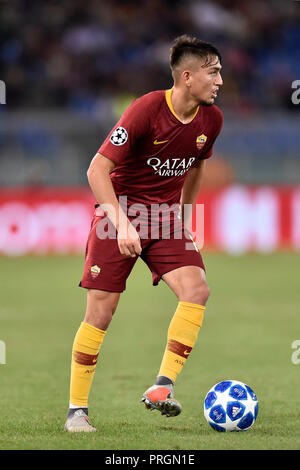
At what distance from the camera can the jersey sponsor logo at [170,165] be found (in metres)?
5.34

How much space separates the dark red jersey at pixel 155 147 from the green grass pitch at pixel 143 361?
145 centimetres

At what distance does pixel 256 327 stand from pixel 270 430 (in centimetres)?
476

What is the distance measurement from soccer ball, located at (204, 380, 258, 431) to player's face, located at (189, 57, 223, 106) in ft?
5.74

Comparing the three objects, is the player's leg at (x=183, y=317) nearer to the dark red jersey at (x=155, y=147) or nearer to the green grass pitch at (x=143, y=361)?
the green grass pitch at (x=143, y=361)

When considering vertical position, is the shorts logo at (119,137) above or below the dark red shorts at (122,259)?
above

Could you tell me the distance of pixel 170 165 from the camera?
539 cm

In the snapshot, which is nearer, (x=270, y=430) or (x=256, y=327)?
(x=270, y=430)

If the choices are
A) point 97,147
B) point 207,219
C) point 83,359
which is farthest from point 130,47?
point 83,359

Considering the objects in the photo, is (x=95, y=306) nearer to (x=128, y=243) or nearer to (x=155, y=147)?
(x=128, y=243)

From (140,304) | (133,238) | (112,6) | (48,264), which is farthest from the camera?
(112,6)

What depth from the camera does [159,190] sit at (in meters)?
5.49

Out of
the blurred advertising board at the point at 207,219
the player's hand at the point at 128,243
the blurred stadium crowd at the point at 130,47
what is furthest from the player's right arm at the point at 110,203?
the blurred stadium crowd at the point at 130,47

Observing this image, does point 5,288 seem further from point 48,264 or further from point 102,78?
point 102,78

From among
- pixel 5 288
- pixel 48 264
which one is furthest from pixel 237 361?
pixel 48 264
